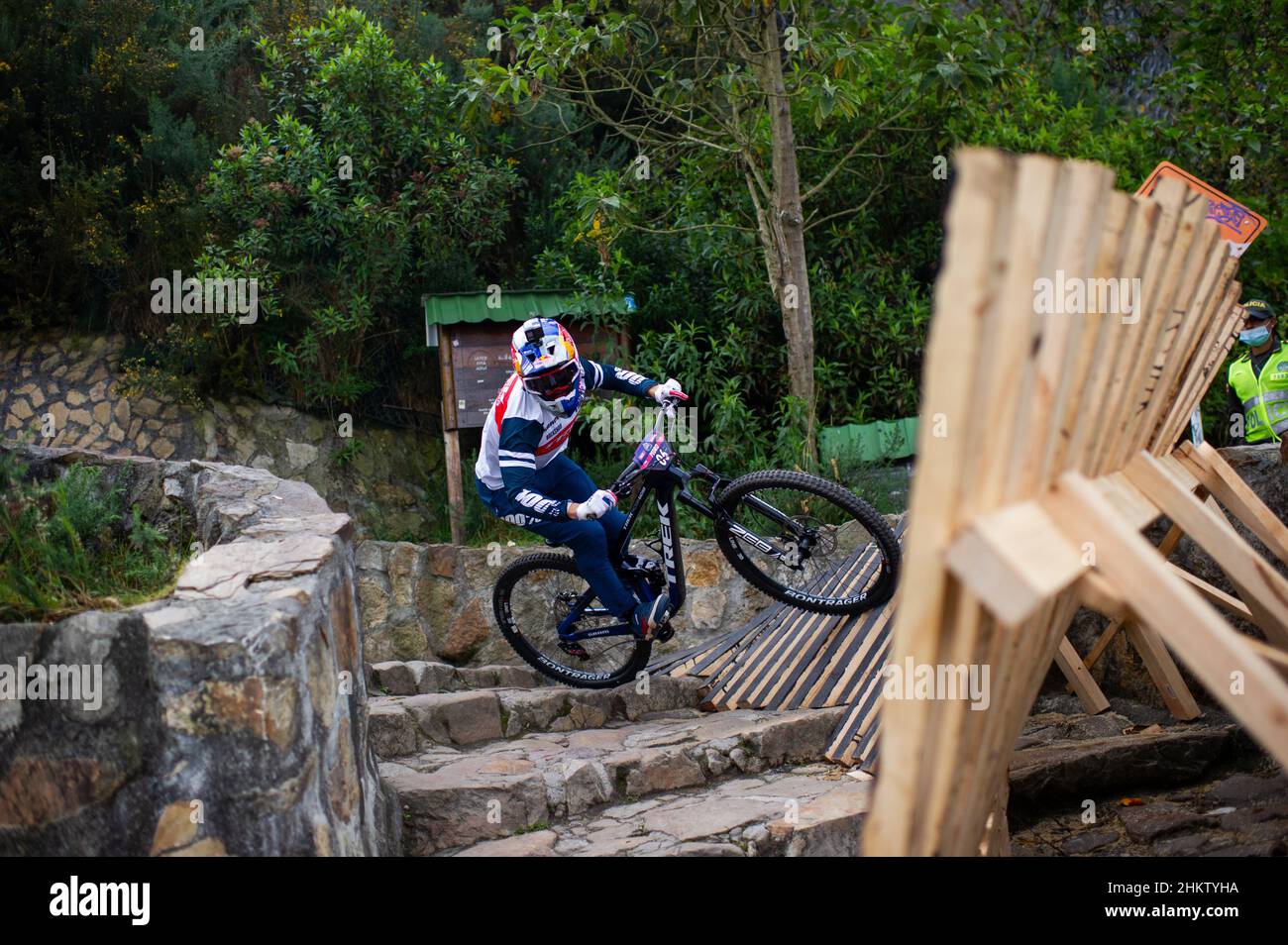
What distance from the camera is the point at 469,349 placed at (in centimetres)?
898

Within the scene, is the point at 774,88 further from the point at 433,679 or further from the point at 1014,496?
the point at 1014,496

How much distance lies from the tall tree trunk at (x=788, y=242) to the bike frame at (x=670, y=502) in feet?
10.2

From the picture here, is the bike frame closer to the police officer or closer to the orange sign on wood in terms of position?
the orange sign on wood

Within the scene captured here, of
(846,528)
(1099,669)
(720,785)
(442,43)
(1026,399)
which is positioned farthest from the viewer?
(442,43)

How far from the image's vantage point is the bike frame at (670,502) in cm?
566

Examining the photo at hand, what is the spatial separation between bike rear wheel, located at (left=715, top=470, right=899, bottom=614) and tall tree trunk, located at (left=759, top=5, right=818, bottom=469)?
2738mm

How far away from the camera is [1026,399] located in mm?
2105

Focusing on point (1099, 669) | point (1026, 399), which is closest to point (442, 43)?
point (1099, 669)

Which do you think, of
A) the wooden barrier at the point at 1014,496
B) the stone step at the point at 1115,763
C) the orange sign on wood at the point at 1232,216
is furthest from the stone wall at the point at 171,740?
the orange sign on wood at the point at 1232,216

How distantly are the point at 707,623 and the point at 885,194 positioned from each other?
4.66 meters
